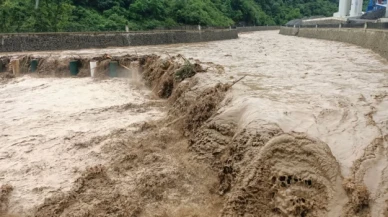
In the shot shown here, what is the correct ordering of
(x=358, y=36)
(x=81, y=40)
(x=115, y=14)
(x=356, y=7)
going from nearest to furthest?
(x=81, y=40), (x=358, y=36), (x=115, y=14), (x=356, y=7)

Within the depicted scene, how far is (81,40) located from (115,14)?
11.5 metres

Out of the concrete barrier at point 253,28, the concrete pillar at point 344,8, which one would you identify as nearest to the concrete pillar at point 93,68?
the concrete barrier at point 253,28

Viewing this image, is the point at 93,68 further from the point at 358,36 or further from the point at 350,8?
the point at 350,8

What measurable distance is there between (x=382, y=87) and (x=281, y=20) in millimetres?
61709

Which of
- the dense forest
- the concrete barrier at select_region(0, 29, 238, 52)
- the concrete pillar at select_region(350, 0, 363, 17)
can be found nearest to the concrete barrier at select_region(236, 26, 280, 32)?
the dense forest

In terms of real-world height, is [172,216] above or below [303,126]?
below

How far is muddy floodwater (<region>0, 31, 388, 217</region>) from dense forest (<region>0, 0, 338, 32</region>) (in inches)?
474

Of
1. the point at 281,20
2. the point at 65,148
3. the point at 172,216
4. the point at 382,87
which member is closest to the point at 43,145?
the point at 65,148

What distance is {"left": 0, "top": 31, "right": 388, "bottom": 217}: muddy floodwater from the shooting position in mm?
3553

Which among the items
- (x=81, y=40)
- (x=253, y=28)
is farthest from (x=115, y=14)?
(x=253, y=28)

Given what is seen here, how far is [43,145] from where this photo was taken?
618 centimetres

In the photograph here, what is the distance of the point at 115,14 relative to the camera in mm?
28500

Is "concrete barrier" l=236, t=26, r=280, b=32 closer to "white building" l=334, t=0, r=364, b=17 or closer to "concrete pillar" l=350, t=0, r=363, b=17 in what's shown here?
"white building" l=334, t=0, r=364, b=17

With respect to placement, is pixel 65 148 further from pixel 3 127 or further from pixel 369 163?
pixel 369 163
